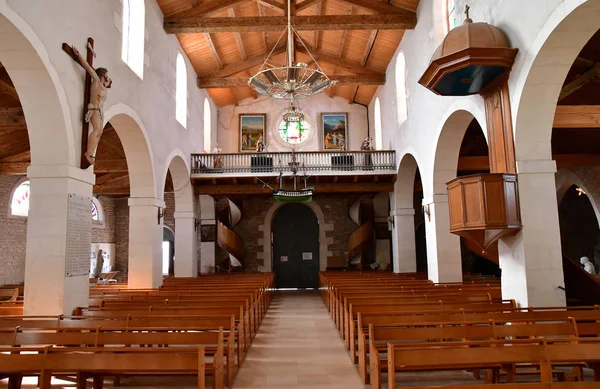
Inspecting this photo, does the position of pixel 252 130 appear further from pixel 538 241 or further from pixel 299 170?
pixel 538 241

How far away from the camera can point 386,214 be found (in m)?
17.5

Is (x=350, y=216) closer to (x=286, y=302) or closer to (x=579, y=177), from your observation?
(x=286, y=302)

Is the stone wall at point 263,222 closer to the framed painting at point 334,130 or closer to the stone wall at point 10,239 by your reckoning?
the framed painting at point 334,130

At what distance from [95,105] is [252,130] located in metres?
12.0

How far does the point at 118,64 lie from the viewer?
27.8ft

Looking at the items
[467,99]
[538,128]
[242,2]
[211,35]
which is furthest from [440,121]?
[211,35]

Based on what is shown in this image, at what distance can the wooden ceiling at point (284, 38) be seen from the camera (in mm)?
11500

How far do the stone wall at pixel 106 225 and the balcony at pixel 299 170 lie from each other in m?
5.65

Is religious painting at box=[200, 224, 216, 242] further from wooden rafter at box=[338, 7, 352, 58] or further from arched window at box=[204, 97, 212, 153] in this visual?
wooden rafter at box=[338, 7, 352, 58]

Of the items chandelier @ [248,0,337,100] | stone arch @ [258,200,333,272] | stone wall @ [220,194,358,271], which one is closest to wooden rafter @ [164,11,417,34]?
chandelier @ [248,0,337,100]

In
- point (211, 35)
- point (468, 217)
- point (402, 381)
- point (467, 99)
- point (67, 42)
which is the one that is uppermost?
point (211, 35)

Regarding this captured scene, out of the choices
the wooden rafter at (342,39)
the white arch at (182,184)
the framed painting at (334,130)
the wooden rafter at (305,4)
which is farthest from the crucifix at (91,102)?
the framed painting at (334,130)

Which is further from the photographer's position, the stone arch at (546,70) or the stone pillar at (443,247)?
the stone pillar at (443,247)

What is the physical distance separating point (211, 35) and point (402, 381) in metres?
11.6
